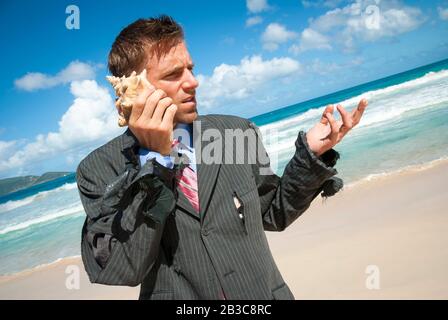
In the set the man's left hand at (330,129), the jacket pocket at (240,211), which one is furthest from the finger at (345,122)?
the jacket pocket at (240,211)

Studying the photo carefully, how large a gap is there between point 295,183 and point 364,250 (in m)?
4.39

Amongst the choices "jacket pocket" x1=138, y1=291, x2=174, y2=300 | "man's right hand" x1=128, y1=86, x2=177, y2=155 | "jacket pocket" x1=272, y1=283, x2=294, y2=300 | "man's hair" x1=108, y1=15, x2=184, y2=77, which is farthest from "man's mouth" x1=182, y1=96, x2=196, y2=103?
"jacket pocket" x1=272, y1=283, x2=294, y2=300

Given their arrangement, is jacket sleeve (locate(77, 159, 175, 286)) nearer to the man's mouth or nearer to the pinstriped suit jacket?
the pinstriped suit jacket

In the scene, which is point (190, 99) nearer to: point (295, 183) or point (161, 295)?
point (295, 183)

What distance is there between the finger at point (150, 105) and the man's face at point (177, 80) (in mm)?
346

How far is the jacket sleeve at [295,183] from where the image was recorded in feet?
5.49

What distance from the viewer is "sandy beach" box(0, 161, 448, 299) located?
15.3ft

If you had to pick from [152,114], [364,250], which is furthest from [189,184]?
[364,250]

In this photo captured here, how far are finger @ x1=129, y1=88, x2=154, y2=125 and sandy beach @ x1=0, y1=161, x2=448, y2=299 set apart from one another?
4.10 metres

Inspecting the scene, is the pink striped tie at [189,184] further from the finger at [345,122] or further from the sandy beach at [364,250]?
the sandy beach at [364,250]

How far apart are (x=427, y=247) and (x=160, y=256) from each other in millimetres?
4678

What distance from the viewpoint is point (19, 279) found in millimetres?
8922
